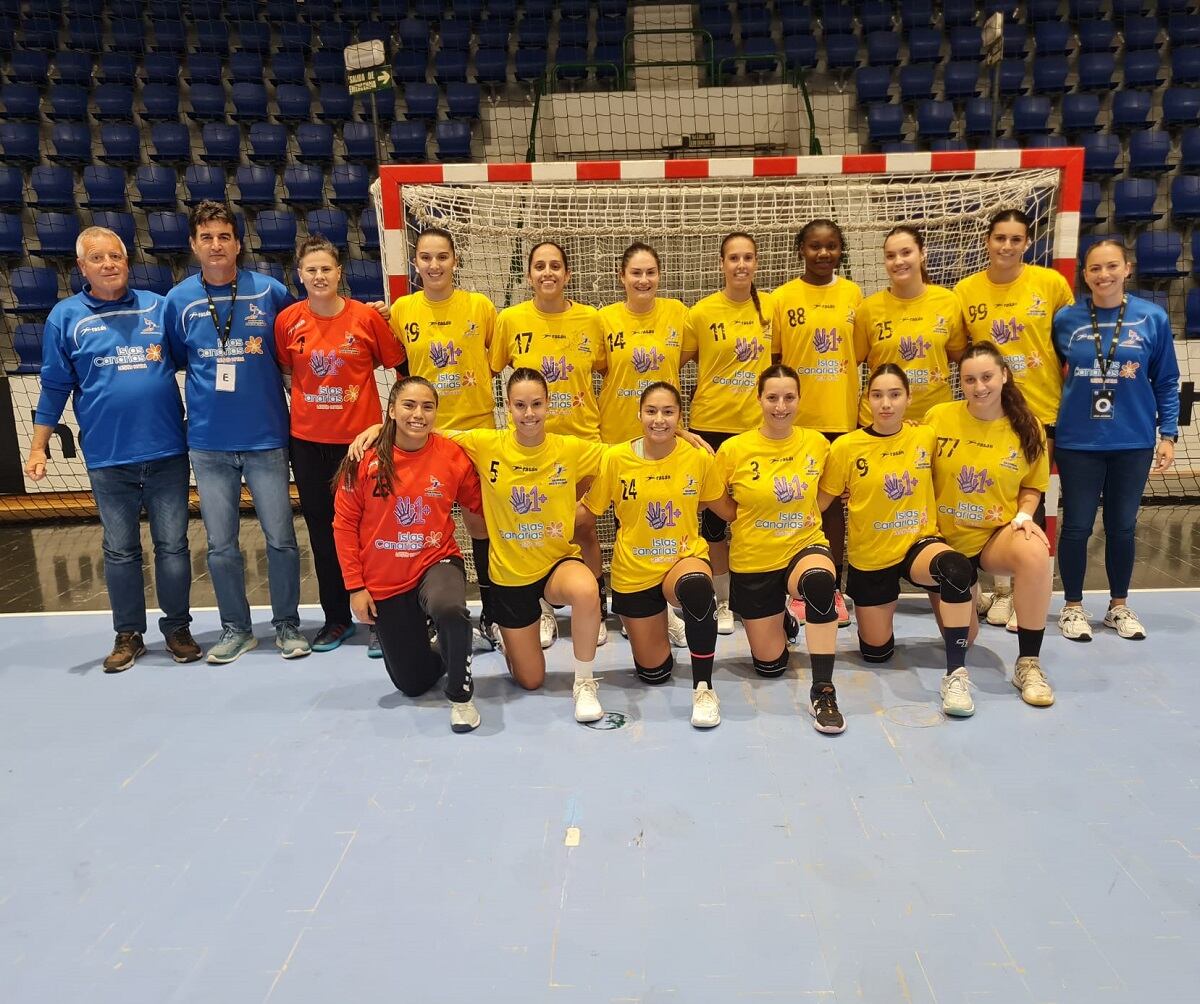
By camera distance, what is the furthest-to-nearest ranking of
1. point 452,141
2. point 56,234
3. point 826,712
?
point 452,141 < point 56,234 < point 826,712

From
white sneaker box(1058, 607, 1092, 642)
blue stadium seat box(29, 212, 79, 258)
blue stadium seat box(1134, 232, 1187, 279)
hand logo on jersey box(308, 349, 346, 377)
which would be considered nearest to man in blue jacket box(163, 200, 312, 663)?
hand logo on jersey box(308, 349, 346, 377)

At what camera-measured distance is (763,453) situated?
3.49 metres

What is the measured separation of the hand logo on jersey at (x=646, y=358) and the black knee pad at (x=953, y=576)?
1.49 m

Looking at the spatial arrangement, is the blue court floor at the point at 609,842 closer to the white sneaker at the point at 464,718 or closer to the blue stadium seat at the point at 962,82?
the white sneaker at the point at 464,718

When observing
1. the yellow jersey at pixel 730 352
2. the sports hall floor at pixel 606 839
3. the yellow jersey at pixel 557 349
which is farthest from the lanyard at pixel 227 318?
the yellow jersey at pixel 730 352

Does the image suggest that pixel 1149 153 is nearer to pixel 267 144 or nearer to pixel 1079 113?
pixel 1079 113

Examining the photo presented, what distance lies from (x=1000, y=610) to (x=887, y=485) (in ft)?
3.96

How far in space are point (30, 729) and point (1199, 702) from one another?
4.51 metres

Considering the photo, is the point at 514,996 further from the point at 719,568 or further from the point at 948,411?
the point at 948,411

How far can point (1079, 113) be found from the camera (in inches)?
373

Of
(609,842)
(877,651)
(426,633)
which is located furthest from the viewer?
(877,651)

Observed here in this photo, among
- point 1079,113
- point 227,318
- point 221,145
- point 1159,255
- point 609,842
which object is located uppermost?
point 221,145

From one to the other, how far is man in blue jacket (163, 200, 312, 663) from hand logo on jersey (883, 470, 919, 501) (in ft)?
8.65

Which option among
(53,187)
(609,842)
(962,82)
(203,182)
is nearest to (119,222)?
(53,187)
